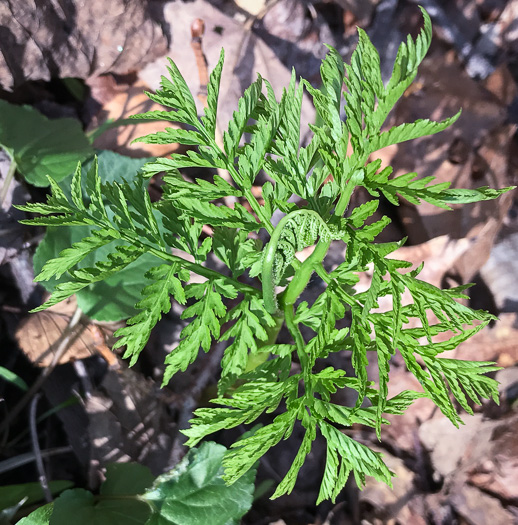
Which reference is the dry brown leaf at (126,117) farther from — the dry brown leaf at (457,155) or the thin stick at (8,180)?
the dry brown leaf at (457,155)

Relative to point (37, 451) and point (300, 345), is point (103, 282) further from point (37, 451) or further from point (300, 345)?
point (300, 345)

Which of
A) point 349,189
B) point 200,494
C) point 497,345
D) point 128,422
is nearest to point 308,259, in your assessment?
point 349,189

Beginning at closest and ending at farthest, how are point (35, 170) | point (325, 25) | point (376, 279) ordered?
point (376, 279) < point (35, 170) < point (325, 25)

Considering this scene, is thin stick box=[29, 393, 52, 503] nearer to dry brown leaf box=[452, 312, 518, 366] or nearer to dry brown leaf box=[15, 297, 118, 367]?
dry brown leaf box=[15, 297, 118, 367]

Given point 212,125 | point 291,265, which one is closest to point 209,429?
point 291,265

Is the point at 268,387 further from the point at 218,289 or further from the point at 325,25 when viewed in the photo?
the point at 325,25

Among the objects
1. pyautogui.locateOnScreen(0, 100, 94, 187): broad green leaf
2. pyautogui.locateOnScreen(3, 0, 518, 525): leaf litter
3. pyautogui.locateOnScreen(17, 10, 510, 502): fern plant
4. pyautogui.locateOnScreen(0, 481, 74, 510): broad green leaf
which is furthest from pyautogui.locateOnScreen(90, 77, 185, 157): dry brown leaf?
pyautogui.locateOnScreen(0, 481, 74, 510): broad green leaf

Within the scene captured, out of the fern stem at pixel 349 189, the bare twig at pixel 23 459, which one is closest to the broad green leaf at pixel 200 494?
the bare twig at pixel 23 459
